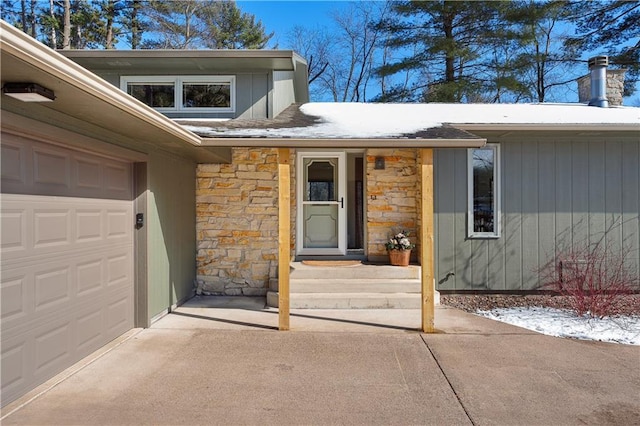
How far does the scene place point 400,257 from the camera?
6051mm

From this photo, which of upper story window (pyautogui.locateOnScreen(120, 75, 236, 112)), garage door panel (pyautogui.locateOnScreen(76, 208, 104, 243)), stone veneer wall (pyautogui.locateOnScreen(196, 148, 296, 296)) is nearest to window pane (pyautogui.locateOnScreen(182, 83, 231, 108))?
upper story window (pyautogui.locateOnScreen(120, 75, 236, 112))

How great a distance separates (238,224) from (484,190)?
4102 millimetres

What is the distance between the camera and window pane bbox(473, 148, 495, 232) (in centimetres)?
632

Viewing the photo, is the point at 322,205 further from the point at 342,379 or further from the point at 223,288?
the point at 342,379

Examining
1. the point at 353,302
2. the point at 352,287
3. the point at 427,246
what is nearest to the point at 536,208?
the point at 427,246

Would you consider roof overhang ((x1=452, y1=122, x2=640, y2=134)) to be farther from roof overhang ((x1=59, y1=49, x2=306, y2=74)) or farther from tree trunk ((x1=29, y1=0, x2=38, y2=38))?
tree trunk ((x1=29, y1=0, x2=38, y2=38))

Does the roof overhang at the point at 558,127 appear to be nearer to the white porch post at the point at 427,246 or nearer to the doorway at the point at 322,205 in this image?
the white porch post at the point at 427,246

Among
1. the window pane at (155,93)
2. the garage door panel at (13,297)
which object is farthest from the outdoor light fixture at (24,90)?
the window pane at (155,93)

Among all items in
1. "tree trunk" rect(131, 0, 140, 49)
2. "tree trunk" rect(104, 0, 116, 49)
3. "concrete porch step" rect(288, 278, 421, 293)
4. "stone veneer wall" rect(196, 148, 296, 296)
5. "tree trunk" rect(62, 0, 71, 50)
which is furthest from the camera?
"tree trunk" rect(131, 0, 140, 49)

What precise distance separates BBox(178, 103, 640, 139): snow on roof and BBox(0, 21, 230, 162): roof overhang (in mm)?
860

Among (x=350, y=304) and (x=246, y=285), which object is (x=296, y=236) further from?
(x=350, y=304)

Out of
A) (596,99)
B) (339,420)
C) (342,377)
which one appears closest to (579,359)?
(342,377)

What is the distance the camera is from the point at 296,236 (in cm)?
681

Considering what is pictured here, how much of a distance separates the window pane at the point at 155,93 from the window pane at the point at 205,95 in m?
0.25
